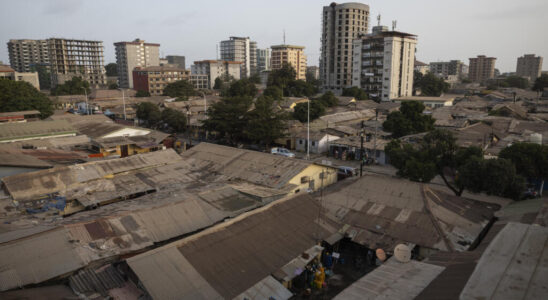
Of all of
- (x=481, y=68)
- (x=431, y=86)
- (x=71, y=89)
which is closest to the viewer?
(x=71, y=89)

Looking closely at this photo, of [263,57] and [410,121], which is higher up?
[263,57]

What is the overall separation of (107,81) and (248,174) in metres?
120

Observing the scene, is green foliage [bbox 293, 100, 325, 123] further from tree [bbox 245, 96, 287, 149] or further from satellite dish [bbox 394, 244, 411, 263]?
→ satellite dish [bbox 394, 244, 411, 263]

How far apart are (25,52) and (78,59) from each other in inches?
1072

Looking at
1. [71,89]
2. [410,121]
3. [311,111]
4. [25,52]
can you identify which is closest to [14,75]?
[71,89]

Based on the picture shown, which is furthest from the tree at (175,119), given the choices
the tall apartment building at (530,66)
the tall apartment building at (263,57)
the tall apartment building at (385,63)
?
the tall apartment building at (530,66)

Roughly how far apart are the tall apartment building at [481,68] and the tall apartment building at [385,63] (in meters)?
105

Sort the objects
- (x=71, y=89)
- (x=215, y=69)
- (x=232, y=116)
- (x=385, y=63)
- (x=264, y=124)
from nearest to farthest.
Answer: (x=264, y=124), (x=232, y=116), (x=385, y=63), (x=71, y=89), (x=215, y=69)

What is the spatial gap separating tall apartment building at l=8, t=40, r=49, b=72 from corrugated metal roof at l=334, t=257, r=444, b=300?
5934 inches

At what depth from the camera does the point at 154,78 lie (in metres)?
97.6

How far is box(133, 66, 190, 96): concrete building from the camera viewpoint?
96.8 metres

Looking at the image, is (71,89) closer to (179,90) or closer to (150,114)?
(179,90)

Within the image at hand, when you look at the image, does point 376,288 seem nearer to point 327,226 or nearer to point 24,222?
point 327,226

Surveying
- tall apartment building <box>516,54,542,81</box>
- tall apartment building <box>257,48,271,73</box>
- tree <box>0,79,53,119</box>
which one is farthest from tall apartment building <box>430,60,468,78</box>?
tree <box>0,79,53,119</box>
